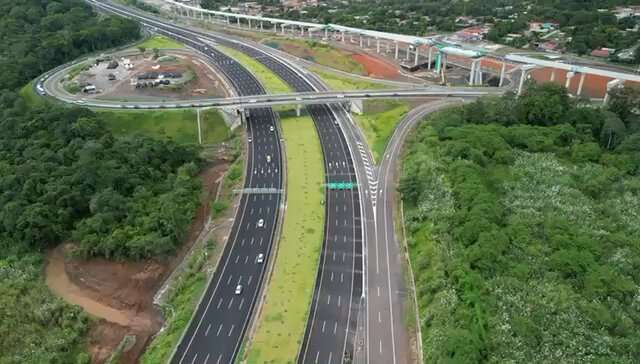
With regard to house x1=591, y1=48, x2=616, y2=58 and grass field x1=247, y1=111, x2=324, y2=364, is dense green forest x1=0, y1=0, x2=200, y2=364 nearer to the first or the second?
grass field x1=247, y1=111, x2=324, y2=364

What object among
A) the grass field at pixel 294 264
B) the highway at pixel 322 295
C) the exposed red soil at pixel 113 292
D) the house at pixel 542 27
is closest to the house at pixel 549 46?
the house at pixel 542 27

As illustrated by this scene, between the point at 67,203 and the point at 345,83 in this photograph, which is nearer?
the point at 67,203

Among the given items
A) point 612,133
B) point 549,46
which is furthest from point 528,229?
point 549,46

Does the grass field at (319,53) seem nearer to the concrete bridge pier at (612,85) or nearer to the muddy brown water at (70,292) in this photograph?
the concrete bridge pier at (612,85)

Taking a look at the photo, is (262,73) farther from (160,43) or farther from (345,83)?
(160,43)

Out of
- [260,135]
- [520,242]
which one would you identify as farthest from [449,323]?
[260,135]

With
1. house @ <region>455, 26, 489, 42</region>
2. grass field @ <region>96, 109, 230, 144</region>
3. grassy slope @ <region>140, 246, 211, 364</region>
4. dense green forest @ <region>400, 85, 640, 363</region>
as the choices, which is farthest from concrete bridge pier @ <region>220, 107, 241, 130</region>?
house @ <region>455, 26, 489, 42</region>

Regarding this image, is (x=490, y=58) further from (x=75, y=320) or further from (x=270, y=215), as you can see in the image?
(x=75, y=320)
